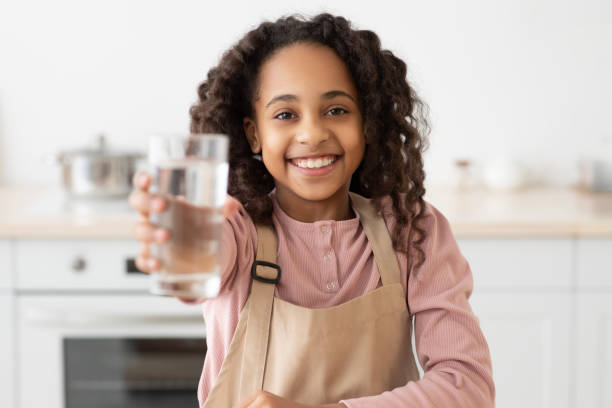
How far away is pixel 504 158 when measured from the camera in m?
2.36

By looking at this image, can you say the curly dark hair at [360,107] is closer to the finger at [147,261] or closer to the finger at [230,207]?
the finger at [230,207]

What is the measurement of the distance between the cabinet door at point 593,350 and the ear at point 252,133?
1097 mm

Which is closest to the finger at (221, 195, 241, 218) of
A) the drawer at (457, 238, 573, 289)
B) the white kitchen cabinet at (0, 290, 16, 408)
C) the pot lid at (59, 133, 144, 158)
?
the drawer at (457, 238, 573, 289)

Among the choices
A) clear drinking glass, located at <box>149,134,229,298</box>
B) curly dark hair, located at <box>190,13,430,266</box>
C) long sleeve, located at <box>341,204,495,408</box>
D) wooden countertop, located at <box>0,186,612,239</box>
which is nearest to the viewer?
clear drinking glass, located at <box>149,134,229,298</box>

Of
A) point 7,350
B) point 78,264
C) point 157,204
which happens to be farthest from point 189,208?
A: point 7,350

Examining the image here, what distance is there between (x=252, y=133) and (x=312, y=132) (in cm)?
16

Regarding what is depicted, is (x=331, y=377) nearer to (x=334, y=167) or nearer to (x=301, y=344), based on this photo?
(x=301, y=344)

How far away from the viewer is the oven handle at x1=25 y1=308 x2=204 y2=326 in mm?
1856

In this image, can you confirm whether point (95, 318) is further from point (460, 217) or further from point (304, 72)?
point (304, 72)

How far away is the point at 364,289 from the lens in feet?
A: 3.40

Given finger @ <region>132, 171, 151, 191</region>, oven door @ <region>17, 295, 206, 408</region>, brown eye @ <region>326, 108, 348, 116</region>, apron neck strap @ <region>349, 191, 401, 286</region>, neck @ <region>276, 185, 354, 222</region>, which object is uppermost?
brown eye @ <region>326, 108, 348, 116</region>

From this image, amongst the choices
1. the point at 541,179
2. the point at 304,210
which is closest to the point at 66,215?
the point at 304,210

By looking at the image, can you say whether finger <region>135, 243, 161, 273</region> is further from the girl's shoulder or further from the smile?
the girl's shoulder

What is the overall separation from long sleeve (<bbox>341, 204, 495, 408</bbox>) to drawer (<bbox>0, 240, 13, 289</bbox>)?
1183 mm
